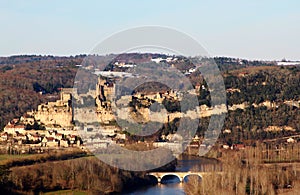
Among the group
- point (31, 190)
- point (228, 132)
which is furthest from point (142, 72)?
point (31, 190)

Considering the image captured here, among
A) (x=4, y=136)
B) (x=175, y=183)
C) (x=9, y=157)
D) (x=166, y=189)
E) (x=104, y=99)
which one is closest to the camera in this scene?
(x=166, y=189)

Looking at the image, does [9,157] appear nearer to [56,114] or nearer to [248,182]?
[56,114]

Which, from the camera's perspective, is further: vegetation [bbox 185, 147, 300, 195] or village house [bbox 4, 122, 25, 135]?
village house [bbox 4, 122, 25, 135]

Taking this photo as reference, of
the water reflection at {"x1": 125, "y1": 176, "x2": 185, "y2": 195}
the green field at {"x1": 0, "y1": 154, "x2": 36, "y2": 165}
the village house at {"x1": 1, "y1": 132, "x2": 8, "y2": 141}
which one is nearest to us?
the water reflection at {"x1": 125, "y1": 176, "x2": 185, "y2": 195}

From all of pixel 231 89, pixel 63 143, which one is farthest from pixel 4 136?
pixel 231 89

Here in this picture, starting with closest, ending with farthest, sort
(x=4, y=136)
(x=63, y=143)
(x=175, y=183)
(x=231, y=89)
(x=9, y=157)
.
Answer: (x=175, y=183), (x=9, y=157), (x=63, y=143), (x=4, y=136), (x=231, y=89)

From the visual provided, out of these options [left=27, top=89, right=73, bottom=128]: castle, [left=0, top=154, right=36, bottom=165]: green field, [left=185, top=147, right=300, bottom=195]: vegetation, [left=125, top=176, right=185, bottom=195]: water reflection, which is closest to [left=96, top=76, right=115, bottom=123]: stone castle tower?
[left=27, top=89, right=73, bottom=128]: castle

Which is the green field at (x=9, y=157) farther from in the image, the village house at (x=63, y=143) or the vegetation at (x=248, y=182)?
the vegetation at (x=248, y=182)

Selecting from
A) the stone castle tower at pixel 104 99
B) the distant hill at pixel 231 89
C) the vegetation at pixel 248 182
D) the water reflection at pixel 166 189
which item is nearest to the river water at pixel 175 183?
the water reflection at pixel 166 189

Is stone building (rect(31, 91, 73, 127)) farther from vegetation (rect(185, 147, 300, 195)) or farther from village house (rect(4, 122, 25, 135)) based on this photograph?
vegetation (rect(185, 147, 300, 195))
